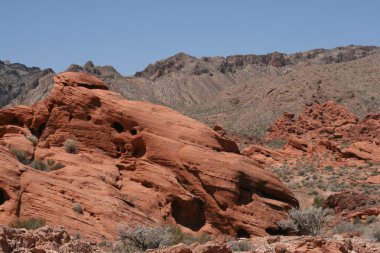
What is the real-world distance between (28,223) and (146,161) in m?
7.50

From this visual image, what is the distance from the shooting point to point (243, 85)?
110 m

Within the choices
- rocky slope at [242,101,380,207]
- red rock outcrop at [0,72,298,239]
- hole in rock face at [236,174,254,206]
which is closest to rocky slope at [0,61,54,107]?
rocky slope at [242,101,380,207]

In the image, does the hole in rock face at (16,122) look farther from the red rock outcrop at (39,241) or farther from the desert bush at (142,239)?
the red rock outcrop at (39,241)

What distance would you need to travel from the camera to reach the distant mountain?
286 ft

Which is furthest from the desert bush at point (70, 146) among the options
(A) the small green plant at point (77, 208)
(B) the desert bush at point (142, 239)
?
(B) the desert bush at point (142, 239)

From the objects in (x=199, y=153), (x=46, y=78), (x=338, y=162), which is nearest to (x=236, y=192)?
(x=199, y=153)

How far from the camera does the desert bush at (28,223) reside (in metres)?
15.5

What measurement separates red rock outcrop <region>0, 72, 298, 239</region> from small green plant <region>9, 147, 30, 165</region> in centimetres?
41

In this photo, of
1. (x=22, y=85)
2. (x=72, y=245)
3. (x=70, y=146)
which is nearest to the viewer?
(x=72, y=245)

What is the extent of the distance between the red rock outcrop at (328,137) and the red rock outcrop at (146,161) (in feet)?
64.0

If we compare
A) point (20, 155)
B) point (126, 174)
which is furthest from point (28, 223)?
point (126, 174)

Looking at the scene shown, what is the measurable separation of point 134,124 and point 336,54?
549ft

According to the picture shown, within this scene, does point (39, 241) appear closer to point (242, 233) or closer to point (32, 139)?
point (32, 139)

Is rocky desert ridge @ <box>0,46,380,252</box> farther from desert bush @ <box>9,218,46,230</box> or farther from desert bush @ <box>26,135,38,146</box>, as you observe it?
desert bush @ <box>9,218,46,230</box>
